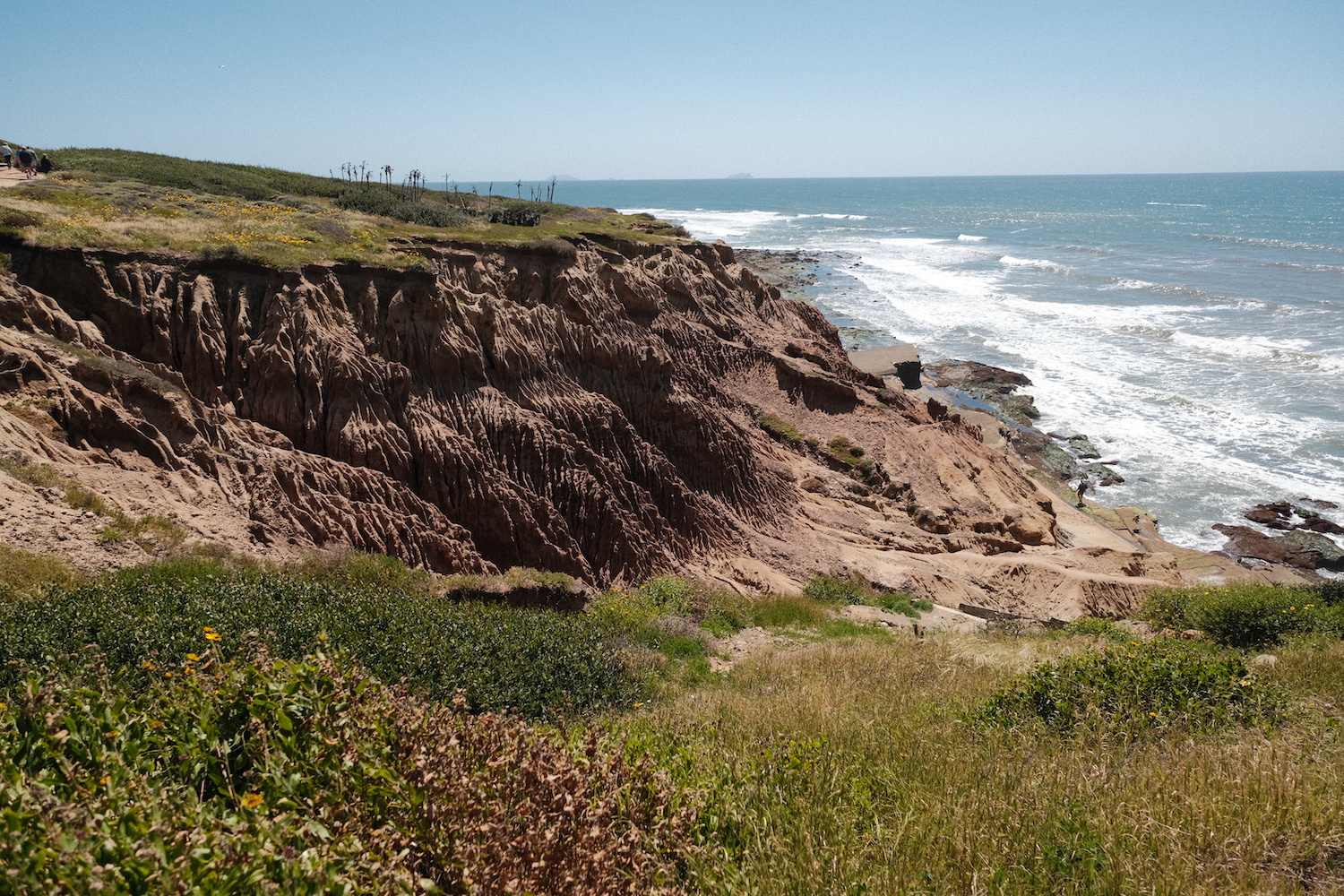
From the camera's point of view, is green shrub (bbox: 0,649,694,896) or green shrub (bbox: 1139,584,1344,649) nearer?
green shrub (bbox: 0,649,694,896)

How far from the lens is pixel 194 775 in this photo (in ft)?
16.3

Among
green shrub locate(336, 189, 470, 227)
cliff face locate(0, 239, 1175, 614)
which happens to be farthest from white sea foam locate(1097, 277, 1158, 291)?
green shrub locate(336, 189, 470, 227)

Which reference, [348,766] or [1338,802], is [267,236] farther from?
[1338,802]

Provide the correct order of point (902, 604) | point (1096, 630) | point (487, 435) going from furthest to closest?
point (902, 604), point (487, 435), point (1096, 630)

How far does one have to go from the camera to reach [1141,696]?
8.81 metres

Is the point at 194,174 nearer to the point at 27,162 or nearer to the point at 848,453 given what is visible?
the point at 27,162

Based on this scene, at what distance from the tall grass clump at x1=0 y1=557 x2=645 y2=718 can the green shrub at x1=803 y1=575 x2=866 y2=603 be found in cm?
915

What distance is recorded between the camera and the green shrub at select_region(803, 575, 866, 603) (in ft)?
70.9

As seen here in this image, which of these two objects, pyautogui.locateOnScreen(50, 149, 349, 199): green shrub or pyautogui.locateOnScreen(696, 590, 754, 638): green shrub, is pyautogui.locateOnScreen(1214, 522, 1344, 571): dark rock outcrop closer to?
pyautogui.locateOnScreen(696, 590, 754, 638): green shrub

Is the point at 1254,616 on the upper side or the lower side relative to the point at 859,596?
upper

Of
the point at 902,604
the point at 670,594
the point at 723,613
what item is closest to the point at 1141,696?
the point at 723,613

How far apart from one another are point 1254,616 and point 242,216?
26773 millimetres

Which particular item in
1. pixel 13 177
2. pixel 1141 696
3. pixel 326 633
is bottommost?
pixel 326 633

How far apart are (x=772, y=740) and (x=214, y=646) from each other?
16.2 feet
